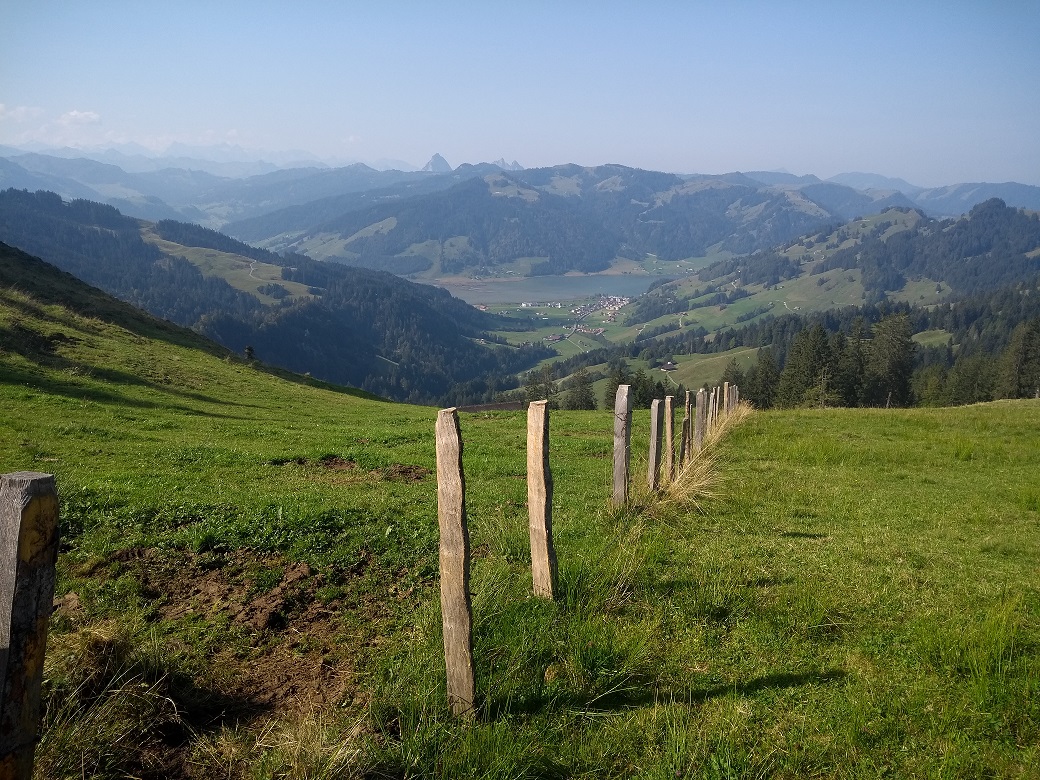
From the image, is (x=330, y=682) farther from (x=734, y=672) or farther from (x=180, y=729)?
(x=734, y=672)

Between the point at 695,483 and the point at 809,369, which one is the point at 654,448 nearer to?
the point at 695,483

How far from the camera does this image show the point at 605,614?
6.41m

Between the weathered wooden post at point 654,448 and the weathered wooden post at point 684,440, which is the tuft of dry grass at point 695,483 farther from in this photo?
the weathered wooden post at point 654,448

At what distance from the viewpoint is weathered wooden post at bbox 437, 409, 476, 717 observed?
464 cm

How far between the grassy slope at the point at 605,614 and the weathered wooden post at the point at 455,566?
0.63 feet

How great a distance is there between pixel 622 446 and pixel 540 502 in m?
3.75

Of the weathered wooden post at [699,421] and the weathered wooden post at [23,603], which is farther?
the weathered wooden post at [699,421]

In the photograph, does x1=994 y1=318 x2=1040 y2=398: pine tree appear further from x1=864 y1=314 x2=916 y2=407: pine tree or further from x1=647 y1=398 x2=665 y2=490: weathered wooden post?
x1=647 y1=398 x2=665 y2=490: weathered wooden post

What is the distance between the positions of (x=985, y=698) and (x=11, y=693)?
23.4 feet

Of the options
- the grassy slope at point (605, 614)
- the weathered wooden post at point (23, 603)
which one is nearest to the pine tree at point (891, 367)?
the grassy slope at point (605, 614)

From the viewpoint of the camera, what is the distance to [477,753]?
13.7 feet

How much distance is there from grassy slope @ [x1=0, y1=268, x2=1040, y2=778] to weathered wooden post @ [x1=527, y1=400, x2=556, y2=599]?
329 millimetres

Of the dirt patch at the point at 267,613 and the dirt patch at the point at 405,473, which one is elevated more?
the dirt patch at the point at 267,613

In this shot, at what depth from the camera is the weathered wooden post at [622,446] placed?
9812mm
